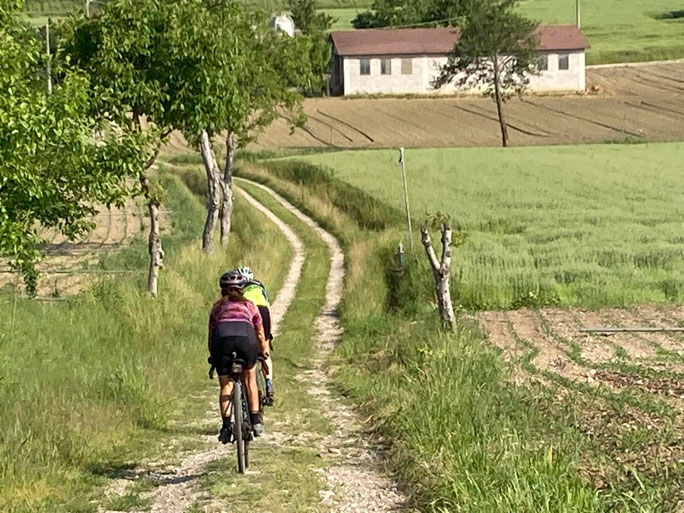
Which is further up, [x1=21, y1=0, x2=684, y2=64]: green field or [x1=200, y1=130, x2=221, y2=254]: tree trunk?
[x1=21, y1=0, x2=684, y2=64]: green field

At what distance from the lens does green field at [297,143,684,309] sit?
76.3ft

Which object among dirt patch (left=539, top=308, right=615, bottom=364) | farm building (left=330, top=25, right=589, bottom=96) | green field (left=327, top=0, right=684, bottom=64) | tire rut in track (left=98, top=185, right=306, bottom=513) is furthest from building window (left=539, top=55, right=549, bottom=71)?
tire rut in track (left=98, top=185, right=306, bottom=513)

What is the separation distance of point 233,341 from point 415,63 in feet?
300

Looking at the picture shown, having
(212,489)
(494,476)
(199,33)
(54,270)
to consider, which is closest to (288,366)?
(199,33)

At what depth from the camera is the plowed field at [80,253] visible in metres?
25.6

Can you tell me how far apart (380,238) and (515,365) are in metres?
15.9

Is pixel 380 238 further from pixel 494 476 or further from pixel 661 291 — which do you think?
pixel 494 476

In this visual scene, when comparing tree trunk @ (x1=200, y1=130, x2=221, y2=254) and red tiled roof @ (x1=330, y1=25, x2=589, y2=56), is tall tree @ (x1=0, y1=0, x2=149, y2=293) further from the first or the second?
red tiled roof @ (x1=330, y1=25, x2=589, y2=56)

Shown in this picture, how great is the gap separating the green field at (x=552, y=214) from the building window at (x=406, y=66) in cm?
3858

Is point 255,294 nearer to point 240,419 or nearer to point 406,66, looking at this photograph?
point 240,419

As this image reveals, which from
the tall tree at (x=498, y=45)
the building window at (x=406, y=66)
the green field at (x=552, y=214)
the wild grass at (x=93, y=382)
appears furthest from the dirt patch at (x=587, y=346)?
the building window at (x=406, y=66)

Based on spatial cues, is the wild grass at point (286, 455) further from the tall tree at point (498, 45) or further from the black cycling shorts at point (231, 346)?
the tall tree at point (498, 45)

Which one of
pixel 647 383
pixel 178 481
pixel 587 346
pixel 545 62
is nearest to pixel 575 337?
pixel 587 346

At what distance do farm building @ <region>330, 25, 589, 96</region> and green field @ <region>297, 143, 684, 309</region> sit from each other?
3696cm
